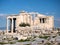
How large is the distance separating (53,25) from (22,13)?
25.8 feet

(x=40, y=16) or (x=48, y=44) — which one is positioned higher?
(x=40, y=16)

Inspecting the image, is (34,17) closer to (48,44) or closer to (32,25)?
(32,25)

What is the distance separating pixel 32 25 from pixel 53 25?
5.06 metres

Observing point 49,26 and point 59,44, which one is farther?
point 49,26

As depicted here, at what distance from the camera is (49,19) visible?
5081 centimetres

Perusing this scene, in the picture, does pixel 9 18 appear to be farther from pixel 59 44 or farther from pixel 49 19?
pixel 59 44

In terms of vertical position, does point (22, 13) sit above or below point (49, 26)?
above

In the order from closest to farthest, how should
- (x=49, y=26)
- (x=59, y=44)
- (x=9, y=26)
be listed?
(x=59, y=44) < (x=49, y=26) < (x=9, y=26)

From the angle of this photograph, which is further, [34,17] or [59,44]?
[34,17]

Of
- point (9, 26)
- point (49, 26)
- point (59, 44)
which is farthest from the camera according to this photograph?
point (9, 26)

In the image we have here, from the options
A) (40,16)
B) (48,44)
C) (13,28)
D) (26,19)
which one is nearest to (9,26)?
(13,28)

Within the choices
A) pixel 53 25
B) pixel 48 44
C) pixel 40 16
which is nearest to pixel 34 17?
pixel 40 16

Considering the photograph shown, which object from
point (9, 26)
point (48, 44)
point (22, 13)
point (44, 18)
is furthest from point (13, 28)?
point (48, 44)

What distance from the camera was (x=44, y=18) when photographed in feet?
168
